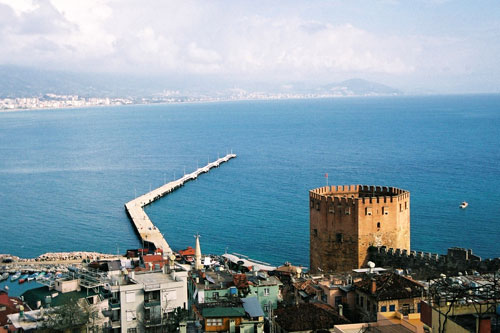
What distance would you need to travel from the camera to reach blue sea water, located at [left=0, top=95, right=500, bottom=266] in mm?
65312

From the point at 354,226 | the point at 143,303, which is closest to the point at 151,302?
the point at 143,303

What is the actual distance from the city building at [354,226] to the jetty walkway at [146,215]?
1034 inches

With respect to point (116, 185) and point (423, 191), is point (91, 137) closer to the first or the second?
point (116, 185)

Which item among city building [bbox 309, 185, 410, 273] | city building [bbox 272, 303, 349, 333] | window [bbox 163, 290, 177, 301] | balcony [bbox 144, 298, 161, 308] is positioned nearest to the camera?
city building [bbox 272, 303, 349, 333]

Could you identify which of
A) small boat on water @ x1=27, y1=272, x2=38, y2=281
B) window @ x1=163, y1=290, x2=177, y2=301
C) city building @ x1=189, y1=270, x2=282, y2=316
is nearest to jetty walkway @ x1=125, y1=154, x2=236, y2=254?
small boat on water @ x1=27, y1=272, x2=38, y2=281

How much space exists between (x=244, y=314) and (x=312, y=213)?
41.1 feet

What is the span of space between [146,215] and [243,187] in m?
21.2

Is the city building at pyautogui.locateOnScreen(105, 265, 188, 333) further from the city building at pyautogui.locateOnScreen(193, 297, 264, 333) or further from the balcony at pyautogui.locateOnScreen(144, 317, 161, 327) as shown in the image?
the city building at pyautogui.locateOnScreen(193, 297, 264, 333)

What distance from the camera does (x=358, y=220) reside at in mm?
30797

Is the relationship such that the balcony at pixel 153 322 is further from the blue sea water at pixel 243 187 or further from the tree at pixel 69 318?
the blue sea water at pixel 243 187

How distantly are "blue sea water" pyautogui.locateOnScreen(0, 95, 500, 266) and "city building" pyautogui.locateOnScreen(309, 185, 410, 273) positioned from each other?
2272 centimetres

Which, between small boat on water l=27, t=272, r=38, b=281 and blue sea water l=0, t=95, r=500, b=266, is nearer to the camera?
small boat on water l=27, t=272, r=38, b=281

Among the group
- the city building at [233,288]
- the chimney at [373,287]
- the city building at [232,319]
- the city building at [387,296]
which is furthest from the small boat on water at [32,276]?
the chimney at [373,287]

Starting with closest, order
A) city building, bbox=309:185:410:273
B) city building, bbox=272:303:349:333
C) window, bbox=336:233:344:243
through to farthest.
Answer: city building, bbox=272:303:349:333, city building, bbox=309:185:410:273, window, bbox=336:233:344:243
